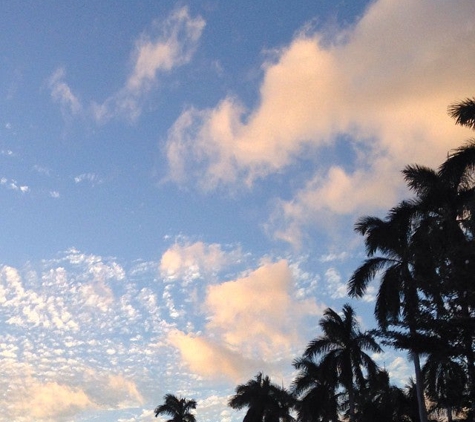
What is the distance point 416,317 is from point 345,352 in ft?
103

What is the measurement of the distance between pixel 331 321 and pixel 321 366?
13.2 feet

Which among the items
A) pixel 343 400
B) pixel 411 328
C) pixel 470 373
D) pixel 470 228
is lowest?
pixel 470 373

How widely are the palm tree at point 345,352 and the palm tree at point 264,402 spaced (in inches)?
877

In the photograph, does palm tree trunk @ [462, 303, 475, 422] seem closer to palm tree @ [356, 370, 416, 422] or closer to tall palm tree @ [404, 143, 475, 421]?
tall palm tree @ [404, 143, 475, 421]

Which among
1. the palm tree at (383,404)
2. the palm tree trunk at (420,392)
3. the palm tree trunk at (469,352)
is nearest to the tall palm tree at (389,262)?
the palm tree trunk at (420,392)

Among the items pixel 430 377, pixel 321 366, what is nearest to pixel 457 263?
pixel 430 377

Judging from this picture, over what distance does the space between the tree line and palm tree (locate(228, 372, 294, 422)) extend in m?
0.17

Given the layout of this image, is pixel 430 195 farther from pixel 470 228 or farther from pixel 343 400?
pixel 343 400

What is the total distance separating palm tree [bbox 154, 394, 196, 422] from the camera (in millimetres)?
89375

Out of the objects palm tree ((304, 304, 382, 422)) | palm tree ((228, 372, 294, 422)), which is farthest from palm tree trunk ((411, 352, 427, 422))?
palm tree ((228, 372, 294, 422))

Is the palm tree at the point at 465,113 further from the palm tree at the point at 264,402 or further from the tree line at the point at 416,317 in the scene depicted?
the palm tree at the point at 264,402

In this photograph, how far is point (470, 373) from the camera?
66.4 ft

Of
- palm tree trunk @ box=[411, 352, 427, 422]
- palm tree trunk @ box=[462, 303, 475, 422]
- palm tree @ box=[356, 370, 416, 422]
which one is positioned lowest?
palm tree trunk @ box=[462, 303, 475, 422]

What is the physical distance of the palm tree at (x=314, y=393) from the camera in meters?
54.7
